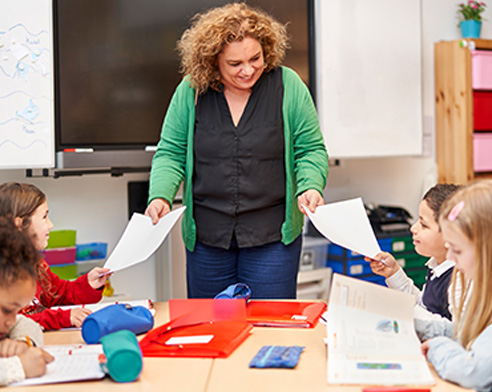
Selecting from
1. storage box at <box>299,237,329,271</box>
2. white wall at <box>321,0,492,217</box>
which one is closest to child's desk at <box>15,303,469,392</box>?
storage box at <box>299,237,329,271</box>

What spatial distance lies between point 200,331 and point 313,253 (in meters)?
2.15

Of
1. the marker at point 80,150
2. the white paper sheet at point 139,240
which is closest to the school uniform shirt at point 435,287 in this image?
the white paper sheet at point 139,240

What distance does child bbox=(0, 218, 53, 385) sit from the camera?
1.19m

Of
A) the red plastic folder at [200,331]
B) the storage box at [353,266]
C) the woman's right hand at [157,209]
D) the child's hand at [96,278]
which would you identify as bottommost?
the storage box at [353,266]

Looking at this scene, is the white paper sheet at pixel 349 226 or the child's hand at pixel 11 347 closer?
the child's hand at pixel 11 347

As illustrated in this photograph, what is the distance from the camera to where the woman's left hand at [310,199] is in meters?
1.87

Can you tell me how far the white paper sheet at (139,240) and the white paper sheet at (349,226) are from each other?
377mm

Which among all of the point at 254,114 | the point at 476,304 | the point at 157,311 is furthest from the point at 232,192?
the point at 476,304

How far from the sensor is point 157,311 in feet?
A: 5.66

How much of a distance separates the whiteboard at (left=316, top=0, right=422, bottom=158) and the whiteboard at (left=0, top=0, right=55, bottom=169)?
4.62 feet

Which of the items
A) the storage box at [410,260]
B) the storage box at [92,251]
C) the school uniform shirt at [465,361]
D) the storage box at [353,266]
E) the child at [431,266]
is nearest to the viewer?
the school uniform shirt at [465,361]

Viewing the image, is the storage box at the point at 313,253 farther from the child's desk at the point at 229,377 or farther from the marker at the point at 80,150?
the child's desk at the point at 229,377

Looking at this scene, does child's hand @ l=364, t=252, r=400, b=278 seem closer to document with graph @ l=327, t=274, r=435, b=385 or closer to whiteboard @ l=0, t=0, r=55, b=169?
document with graph @ l=327, t=274, r=435, b=385

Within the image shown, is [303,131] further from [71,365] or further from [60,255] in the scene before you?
[60,255]
